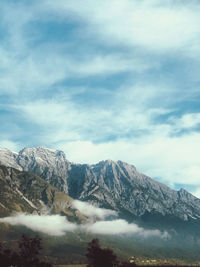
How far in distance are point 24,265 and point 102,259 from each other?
42.5 m

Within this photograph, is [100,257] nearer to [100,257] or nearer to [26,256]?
[100,257]

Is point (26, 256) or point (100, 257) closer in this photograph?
point (100, 257)

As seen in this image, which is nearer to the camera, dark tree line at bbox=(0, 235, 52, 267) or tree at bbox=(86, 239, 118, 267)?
tree at bbox=(86, 239, 118, 267)

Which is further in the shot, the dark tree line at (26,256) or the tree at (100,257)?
the dark tree line at (26,256)

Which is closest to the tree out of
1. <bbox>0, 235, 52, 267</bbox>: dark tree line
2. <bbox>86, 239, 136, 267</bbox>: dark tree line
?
<bbox>86, 239, 136, 267</bbox>: dark tree line

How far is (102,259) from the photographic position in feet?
507

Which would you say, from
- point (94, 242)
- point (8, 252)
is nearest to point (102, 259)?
point (94, 242)

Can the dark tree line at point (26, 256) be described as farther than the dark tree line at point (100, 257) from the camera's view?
Yes

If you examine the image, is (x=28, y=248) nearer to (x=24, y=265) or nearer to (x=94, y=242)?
(x=24, y=265)

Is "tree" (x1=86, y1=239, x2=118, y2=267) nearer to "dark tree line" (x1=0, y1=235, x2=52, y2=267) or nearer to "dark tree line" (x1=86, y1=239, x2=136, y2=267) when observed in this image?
"dark tree line" (x1=86, y1=239, x2=136, y2=267)

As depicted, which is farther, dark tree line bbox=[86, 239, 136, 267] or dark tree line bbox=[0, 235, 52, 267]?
dark tree line bbox=[0, 235, 52, 267]

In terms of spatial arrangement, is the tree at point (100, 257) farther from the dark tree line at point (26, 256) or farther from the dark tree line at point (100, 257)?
the dark tree line at point (26, 256)

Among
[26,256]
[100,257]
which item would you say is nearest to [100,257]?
[100,257]

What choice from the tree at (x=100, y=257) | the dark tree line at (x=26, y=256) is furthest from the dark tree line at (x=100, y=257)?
the dark tree line at (x=26, y=256)
